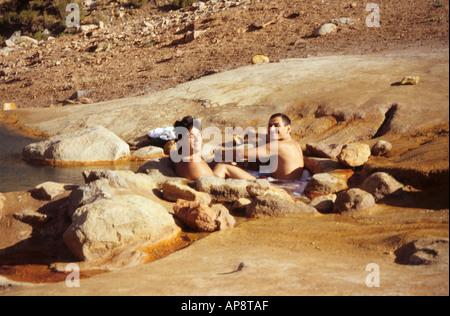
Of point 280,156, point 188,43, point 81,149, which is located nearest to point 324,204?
point 280,156

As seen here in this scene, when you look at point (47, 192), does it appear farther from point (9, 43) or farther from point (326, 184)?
point (9, 43)

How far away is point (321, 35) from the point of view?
11.3 metres

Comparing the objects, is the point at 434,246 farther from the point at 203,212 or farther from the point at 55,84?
the point at 55,84

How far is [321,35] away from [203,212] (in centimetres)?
859

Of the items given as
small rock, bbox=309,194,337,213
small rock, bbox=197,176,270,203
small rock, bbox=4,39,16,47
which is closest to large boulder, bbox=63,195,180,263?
small rock, bbox=197,176,270,203

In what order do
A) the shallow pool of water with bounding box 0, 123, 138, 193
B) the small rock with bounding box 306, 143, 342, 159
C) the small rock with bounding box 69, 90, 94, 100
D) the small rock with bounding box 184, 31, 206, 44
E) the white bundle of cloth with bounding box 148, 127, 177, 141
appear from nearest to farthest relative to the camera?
the small rock with bounding box 306, 143, 342, 159
the shallow pool of water with bounding box 0, 123, 138, 193
the white bundle of cloth with bounding box 148, 127, 177, 141
the small rock with bounding box 69, 90, 94, 100
the small rock with bounding box 184, 31, 206, 44

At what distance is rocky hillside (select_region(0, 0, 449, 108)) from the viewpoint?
414 inches

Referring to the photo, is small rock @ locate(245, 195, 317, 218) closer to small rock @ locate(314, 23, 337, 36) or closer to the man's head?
the man's head

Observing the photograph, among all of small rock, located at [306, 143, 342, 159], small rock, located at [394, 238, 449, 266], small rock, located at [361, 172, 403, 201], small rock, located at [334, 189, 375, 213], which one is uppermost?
small rock, located at [394, 238, 449, 266]

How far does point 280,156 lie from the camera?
17.7 feet

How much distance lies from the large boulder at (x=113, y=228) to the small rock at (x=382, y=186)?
1.55 m

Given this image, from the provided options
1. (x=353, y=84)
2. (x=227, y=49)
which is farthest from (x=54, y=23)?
(x=353, y=84)

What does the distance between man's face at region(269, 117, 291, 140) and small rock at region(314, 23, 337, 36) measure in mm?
6439

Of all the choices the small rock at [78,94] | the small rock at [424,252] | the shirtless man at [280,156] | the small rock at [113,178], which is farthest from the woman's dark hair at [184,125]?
the small rock at [78,94]
